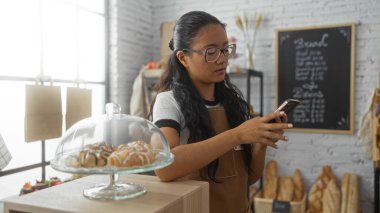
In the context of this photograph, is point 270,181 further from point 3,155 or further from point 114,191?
point 114,191

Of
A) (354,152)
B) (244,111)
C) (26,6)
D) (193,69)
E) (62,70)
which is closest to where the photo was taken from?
(193,69)

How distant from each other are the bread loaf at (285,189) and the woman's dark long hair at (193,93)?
191 cm

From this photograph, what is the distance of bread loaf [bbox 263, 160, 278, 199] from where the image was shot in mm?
3164

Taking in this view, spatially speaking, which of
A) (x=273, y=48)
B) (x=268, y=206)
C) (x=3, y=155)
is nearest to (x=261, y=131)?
(x=3, y=155)

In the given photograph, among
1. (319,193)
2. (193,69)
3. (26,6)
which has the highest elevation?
(26,6)

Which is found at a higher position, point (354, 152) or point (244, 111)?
point (244, 111)

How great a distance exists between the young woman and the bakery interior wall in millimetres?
1990

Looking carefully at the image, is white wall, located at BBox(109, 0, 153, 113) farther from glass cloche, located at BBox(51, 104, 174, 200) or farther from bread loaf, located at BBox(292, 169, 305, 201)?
glass cloche, located at BBox(51, 104, 174, 200)

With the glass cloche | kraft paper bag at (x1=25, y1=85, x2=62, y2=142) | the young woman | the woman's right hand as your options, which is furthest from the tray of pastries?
kraft paper bag at (x1=25, y1=85, x2=62, y2=142)

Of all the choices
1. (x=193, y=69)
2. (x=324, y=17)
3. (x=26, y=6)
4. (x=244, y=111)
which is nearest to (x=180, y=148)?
(x=193, y=69)

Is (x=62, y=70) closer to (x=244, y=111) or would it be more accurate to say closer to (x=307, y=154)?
(x=244, y=111)

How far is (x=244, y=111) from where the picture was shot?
1.46 m

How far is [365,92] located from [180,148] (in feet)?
8.35

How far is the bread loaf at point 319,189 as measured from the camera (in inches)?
118
